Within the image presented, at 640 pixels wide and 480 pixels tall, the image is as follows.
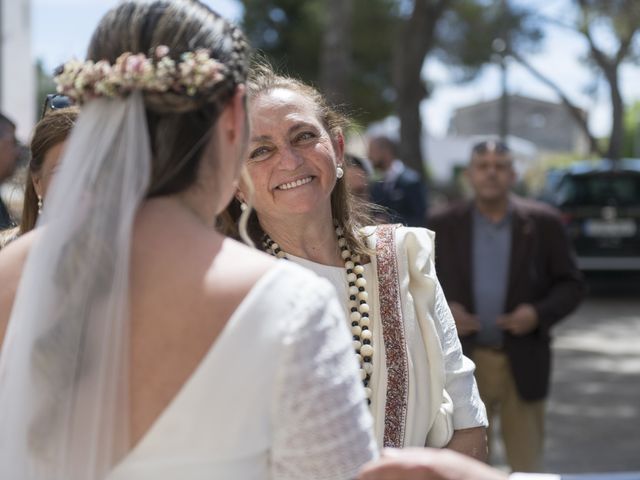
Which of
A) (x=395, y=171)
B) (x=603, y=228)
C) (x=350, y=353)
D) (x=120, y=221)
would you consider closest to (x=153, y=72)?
(x=120, y=221)

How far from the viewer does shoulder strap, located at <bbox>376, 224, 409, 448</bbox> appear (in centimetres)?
273

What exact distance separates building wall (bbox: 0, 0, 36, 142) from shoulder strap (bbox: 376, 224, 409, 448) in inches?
1191

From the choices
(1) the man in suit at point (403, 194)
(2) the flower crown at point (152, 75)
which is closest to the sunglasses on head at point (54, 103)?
(2) the flower crown at point (152, 75)

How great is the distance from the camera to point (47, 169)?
3.31m

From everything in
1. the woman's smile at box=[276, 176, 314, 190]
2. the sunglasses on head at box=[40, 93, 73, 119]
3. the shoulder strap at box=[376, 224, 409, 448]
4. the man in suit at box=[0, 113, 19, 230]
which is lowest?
A: the shoulder strap at box=[376, 224, 409, 448]

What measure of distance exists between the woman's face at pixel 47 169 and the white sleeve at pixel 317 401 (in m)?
1.72

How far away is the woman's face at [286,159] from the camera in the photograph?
299 cm

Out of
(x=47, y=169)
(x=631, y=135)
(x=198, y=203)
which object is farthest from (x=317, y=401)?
(x=631, y=135)

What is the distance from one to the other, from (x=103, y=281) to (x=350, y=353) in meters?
0.44

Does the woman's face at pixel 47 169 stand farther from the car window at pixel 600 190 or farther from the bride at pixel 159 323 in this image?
the car window at pixel 600 190

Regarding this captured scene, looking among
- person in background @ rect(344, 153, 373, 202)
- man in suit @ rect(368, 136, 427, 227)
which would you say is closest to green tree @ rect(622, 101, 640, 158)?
man in suit @ rect(368, 136, 427, 227)

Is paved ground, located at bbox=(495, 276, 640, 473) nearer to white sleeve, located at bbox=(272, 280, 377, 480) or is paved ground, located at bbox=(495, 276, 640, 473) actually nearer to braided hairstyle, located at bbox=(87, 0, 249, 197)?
white sleeve, located at bbox=(272, 280, 377, 480)

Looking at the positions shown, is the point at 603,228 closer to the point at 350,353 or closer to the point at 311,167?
the point at 311,167

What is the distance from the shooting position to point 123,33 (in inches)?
71.2
